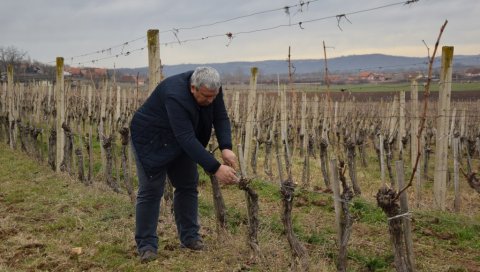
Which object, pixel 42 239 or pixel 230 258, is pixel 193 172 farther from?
pixel 42 239

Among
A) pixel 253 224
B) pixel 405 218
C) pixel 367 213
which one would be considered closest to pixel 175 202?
pixel 253 224

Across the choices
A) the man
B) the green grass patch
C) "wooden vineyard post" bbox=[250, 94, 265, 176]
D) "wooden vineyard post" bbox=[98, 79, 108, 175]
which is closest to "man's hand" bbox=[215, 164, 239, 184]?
the man

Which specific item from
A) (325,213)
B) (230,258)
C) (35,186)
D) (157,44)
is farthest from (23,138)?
(230,258)

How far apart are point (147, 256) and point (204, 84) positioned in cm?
164

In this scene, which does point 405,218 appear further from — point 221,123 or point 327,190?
point 327,190

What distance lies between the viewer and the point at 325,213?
6953mm

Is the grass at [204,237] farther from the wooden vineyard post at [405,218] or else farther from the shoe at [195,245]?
the wooden vineyard post at [405,218]

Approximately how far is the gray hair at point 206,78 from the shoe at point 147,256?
1580 mm

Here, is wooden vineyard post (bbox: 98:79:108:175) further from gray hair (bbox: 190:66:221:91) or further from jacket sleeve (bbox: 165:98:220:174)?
gray hair (bbox: 190:66:221:91)

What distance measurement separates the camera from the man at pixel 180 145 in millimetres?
4035

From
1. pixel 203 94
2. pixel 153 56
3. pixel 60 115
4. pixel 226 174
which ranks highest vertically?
pixel 153 56

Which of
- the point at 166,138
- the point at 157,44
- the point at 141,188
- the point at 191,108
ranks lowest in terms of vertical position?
the point at 141,188

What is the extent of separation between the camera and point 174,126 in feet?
13.3

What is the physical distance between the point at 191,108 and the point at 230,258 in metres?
1.41
